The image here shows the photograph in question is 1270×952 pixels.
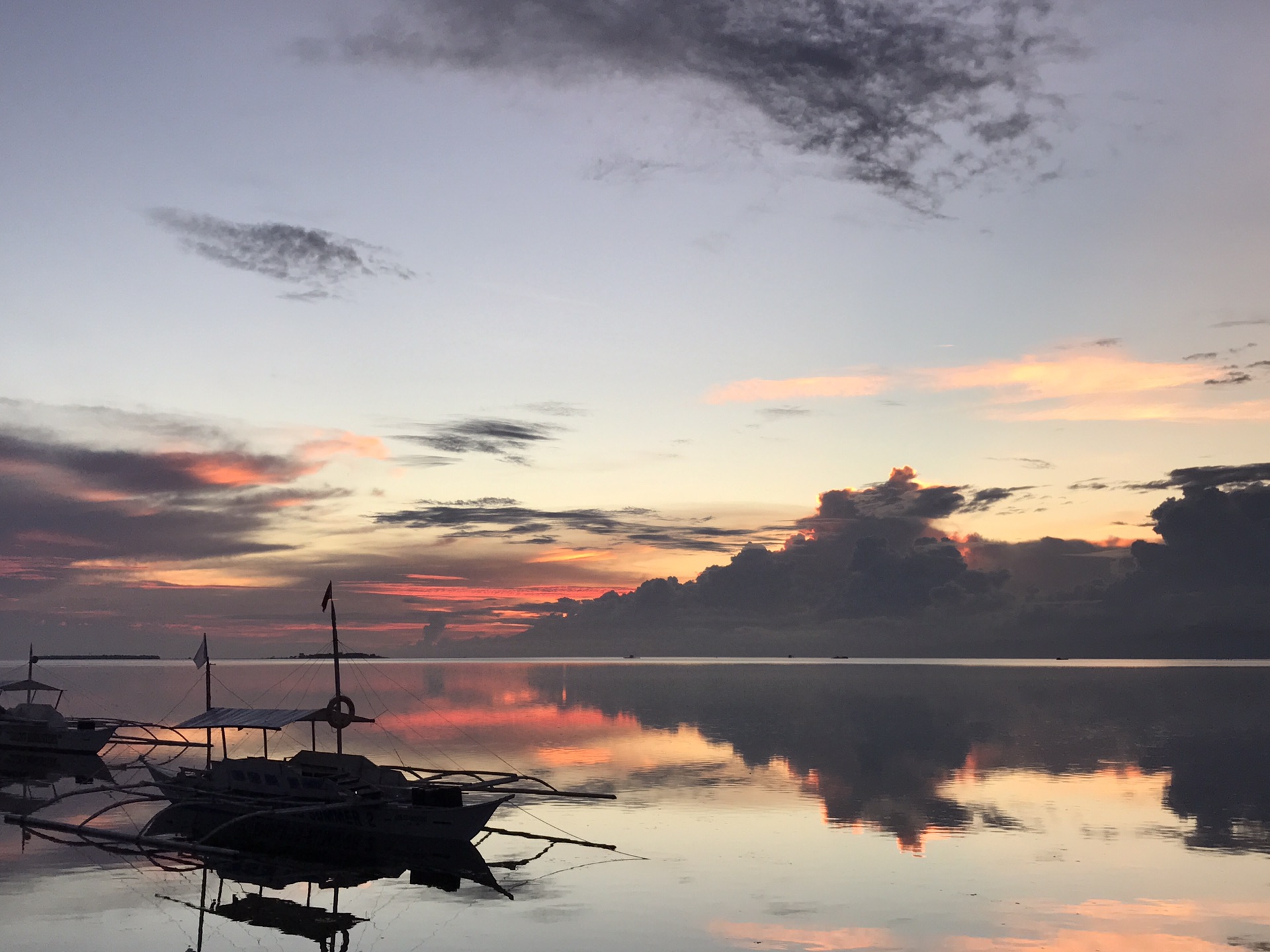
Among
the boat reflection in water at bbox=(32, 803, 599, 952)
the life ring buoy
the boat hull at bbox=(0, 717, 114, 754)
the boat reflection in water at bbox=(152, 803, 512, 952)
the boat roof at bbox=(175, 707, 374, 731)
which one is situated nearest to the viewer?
the boat reflection in water at bbox=(152, 803, 512, 952)

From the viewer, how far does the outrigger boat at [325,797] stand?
58094 millimetres

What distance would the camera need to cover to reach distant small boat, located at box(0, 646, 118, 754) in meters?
108

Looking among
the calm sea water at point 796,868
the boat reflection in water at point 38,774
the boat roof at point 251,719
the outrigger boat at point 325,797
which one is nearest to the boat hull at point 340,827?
the outrigger boat at point 325,797

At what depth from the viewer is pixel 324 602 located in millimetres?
74875

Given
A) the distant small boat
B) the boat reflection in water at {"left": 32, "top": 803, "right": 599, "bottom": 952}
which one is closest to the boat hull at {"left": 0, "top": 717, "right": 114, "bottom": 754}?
the distant small boat

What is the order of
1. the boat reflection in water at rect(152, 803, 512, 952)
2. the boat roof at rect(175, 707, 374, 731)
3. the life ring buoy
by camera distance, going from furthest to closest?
the life ring buoy, the boat roof at rect(175, 707, 374, 731), the boat reflection in water at rect(152, 803, 512, 952)

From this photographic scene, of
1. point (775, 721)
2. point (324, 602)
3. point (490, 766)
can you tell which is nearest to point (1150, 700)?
point (775, 721)

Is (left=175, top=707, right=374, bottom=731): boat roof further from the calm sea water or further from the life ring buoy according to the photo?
the calm sea water

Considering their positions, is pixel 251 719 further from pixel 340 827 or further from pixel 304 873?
pixel 304 873

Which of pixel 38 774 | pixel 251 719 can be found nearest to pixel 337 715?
pixel 251 719

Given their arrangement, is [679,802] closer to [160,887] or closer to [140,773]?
[160,887]

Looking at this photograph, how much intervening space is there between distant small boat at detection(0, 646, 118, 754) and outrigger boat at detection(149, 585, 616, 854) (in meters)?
42.5

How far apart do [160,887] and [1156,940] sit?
43.8 meters

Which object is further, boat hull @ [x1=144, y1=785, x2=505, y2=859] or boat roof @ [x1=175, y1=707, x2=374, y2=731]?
boat roof @ [x1=175, y1=707, x2=374, y2=731]
